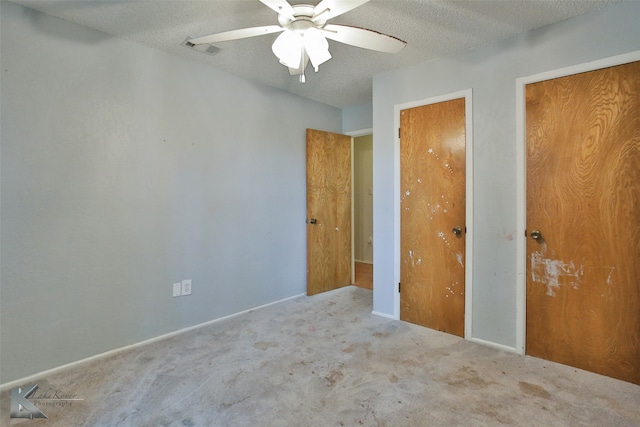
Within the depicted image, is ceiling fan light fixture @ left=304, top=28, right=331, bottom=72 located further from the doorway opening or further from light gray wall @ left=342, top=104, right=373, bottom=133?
the doorway opening

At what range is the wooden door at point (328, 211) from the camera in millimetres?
3721

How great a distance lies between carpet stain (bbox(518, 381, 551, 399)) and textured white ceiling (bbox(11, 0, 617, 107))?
2299 mm

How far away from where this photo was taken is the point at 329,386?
1931 mm

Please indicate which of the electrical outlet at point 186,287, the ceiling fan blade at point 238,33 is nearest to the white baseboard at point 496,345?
the electrical outlet at point 186,287

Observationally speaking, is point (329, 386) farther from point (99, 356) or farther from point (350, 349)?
point (99, 356)

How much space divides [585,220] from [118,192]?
3206 millimetres

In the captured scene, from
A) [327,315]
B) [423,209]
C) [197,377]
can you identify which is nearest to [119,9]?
[197,377]

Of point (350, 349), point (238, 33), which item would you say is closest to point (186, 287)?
point (350, 349)

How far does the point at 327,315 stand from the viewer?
3096 mm

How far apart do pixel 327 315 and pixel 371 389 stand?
48.0 inches

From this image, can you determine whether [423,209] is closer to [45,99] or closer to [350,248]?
[350,248]

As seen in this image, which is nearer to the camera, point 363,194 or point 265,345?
point 265,345

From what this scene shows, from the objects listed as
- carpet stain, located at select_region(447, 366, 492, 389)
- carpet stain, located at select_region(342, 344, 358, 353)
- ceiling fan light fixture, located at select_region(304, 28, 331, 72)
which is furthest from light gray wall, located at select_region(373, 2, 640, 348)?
ceiling fan light fixture, located at select_region(304, 28, 331, 72)

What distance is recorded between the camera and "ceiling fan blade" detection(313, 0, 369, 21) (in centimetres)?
139
